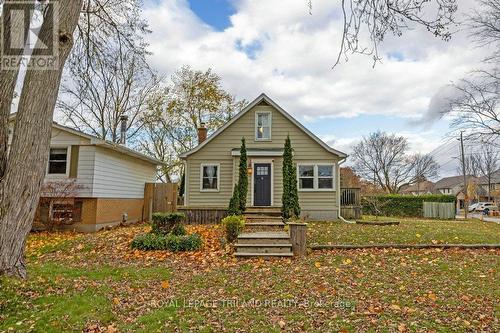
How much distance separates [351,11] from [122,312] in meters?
5.74

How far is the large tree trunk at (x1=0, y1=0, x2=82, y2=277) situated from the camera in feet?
15.5

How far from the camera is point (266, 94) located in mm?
16125

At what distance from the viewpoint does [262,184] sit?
52.5 feet

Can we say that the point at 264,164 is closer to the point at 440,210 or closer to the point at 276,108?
the point at 276,108

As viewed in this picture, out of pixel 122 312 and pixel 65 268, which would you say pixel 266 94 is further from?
pixel 122 312

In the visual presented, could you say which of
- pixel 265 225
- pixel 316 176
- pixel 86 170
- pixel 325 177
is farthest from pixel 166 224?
pixel 325 177

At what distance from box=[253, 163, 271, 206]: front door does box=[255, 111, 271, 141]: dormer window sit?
4.50 ft

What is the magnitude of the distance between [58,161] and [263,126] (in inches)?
363

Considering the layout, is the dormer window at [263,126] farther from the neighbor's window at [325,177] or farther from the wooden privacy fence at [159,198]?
the wooden privacy fence at [159,198]

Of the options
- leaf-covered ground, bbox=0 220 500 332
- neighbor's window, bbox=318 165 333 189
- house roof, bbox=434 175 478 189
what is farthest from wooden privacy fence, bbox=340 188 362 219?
house roof, bbox=434 175 478 189

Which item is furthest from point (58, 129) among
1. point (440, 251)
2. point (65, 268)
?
point (440, 251)

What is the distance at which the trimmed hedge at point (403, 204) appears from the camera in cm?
2612

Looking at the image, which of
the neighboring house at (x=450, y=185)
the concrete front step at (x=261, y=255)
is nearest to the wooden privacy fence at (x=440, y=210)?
the concrete front step at (x=261, y=255)

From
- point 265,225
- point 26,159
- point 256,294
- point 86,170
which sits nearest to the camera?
point 26,159
